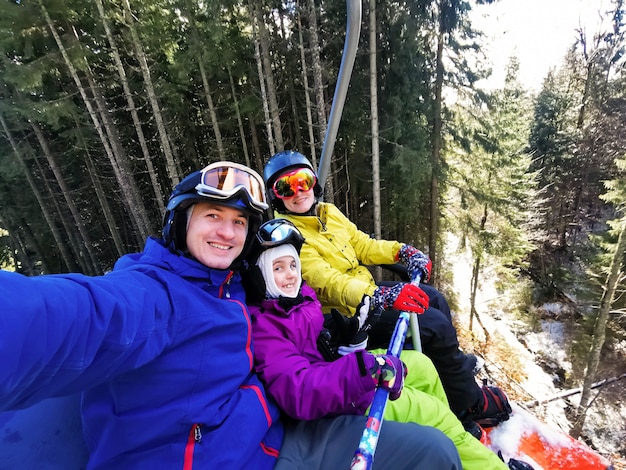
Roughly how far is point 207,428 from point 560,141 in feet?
100

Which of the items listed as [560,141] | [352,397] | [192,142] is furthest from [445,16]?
[560,141]

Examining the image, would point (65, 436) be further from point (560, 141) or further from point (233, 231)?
point (560, 141)

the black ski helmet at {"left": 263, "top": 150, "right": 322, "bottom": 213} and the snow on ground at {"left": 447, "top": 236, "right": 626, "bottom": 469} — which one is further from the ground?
the black ski helmet at {"left": 263, "top": 150, "right": 322, "bottom": 213}

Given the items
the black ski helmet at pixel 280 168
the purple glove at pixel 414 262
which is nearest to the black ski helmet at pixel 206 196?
the black ski helmet at pixel 280 168

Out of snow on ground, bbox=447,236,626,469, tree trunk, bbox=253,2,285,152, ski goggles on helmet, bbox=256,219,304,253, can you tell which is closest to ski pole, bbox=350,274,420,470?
ski goggles on helmet, bbox=256,219,304,253

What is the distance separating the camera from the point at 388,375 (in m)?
1.79

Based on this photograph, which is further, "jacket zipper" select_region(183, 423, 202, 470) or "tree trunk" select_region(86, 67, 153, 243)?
"tree trunk" select_region(86, 67, 153, 243)

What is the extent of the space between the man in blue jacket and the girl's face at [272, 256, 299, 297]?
31cm

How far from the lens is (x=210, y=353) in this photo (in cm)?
160

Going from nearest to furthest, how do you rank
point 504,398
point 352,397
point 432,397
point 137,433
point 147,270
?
point 137,433, point 147,270, point 352,397, point 432,397, point 504,398

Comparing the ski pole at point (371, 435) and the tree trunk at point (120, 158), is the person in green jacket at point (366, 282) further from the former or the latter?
the tree trunk at point (120, 158)

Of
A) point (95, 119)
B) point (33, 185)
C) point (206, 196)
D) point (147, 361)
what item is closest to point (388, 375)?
point (147, 361)

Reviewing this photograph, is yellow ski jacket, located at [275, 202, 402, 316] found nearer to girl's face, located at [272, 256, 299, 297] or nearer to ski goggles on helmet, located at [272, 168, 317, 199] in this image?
ski goggles on helmet, located at [272, 168, 317, 199]

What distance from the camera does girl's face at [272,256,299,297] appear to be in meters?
2.33
